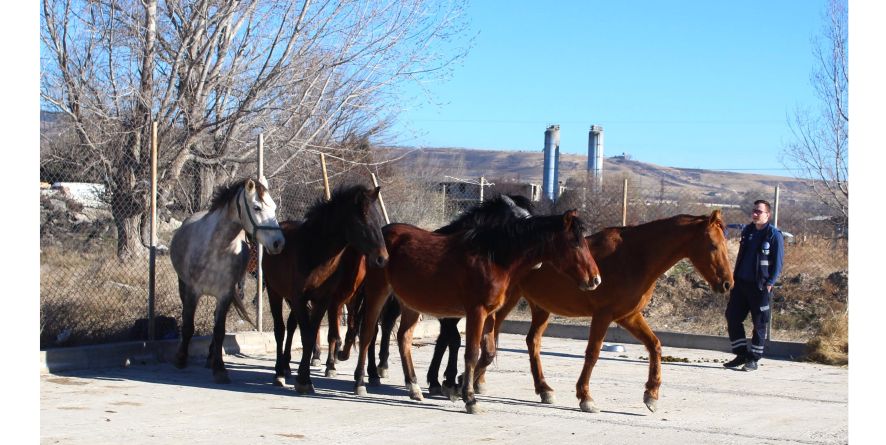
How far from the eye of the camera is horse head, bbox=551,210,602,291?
28.8 feet

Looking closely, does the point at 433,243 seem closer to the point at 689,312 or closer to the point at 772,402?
the point at 772,402

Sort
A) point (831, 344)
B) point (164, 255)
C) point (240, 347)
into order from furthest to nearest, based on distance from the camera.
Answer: point (164, 255)
point (831, 344)
point (240, 347)

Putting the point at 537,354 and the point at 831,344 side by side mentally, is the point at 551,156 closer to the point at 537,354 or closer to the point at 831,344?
the point at 831,344

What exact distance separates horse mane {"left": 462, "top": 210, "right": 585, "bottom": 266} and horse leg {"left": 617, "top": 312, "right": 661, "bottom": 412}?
4.09ft

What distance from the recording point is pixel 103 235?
1517 cm

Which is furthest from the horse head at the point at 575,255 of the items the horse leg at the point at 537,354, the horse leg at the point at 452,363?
the horse leg at the point at 452,363

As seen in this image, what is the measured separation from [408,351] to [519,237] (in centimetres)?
166

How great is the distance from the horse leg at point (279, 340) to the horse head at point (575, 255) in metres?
3.09

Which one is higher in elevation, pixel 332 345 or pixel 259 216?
pixel 259 216

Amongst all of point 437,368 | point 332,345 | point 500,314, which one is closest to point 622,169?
point 332,345

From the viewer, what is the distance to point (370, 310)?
9.86 m

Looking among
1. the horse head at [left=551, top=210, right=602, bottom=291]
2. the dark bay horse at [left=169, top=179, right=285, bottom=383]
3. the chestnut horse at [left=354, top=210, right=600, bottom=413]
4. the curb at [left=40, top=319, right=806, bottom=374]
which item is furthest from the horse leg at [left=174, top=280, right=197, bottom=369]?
the horse head at [left=551, top=210, right=602, bottom=291]

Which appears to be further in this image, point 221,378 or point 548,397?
point 221,378
